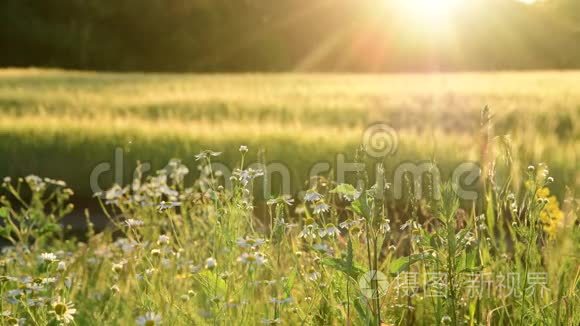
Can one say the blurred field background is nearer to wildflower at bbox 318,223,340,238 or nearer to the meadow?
the meadow

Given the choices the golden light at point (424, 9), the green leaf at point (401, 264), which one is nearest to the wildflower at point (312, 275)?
the green leaf at point (401, 264)

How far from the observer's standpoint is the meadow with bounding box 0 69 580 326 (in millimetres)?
2393

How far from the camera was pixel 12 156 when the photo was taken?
9.10 m

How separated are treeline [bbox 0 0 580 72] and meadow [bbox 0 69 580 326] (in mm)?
25285

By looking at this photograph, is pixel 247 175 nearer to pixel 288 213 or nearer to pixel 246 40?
pixel 288 213

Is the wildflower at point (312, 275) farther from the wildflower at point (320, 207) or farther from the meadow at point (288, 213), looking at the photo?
the wildflower at point (320, 207)

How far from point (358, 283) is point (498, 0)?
182 ft

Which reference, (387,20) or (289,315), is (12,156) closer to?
(289,315)

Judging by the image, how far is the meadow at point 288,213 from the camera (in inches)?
94.2

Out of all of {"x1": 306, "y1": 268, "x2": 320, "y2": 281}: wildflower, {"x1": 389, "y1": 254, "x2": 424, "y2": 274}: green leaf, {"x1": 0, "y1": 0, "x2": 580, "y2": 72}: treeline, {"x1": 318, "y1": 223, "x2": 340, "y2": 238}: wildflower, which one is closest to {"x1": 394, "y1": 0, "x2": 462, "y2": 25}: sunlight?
{"x1": 0, "y1": 0, "x2": 580, "y2": 72}: treeline

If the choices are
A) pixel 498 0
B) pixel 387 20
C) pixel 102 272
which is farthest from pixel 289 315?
pixel 498 0

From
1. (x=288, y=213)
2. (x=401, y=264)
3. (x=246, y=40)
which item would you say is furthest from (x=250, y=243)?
(x=246, y=40)

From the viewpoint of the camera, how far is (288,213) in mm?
2900

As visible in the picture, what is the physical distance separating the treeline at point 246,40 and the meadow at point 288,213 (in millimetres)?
25285
